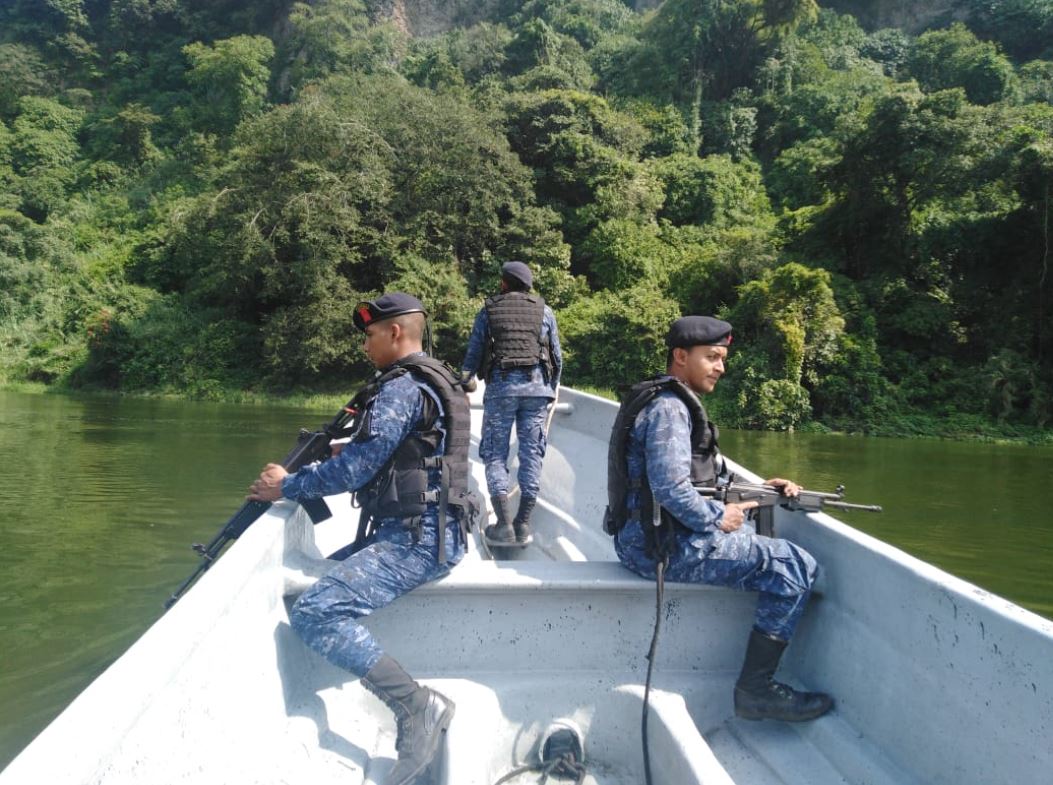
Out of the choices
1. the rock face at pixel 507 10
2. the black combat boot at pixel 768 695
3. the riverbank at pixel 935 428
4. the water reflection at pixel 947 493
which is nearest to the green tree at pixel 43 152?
the rock face at pixel 507 10

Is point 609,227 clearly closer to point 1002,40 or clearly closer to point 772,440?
point 772,440

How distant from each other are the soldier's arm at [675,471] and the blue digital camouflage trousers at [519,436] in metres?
1.89

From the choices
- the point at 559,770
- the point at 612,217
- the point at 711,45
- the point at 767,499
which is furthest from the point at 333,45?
the point at 559,770

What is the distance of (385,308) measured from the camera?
2.56m

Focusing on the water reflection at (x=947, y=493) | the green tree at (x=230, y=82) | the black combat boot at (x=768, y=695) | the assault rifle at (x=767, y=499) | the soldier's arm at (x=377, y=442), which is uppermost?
the green tree at (x=230, y=82)

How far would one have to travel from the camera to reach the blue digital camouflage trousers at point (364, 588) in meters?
2.25

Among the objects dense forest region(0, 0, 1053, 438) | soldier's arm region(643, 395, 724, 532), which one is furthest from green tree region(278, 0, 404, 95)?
soldier's arm region(643, 395, 724, 532)

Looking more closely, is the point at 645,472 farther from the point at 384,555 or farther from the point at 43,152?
the point at 43,152

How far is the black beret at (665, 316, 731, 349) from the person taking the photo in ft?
8.48

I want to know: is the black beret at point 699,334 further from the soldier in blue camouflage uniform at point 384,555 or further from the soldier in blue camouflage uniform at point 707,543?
the soldier in blue camouflage uniform at point 384,555

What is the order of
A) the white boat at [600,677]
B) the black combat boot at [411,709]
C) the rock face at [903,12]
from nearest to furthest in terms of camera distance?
1. the white boat at [600,677]
2. the black combat boot at [411,709]
3. the rock face at [903,12]

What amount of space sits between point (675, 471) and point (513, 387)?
1.97m

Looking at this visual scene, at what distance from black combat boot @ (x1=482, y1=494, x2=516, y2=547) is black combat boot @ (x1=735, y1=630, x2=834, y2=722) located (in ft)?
6.22

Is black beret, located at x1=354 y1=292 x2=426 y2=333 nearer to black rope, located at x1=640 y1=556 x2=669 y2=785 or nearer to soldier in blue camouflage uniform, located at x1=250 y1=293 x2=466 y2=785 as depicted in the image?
soldier in blue camouflage uniform, located at x1=250 y1=293 x2=466 y2=785
